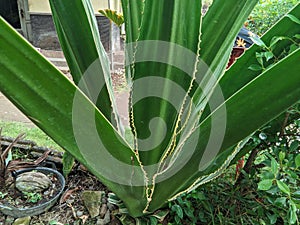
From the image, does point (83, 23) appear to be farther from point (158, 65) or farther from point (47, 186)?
point (47, 186)

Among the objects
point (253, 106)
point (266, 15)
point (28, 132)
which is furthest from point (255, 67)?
point (266, 15)

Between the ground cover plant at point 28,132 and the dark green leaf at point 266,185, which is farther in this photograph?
the ground cover plant at point 28,132

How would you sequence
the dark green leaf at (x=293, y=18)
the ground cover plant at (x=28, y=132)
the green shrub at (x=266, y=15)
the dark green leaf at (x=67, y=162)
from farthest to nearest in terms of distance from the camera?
the green shrub at (x=266, y=15) < the ground cover plant at (x=28, y=132) < the dark green leaf at (x=67, y=162) < the dark green leaf at (x=293, y=18)

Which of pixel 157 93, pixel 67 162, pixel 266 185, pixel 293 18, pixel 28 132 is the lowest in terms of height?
pixel 28 132

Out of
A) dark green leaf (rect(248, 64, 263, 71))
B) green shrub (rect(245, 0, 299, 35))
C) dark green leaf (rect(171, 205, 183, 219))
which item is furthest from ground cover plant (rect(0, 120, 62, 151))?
green shrub (rect(245, 0, 299, 35))

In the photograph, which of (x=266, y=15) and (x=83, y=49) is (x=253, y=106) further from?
(x=266, y=15)

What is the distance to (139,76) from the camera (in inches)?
22.4

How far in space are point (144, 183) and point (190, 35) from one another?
0.32 meters

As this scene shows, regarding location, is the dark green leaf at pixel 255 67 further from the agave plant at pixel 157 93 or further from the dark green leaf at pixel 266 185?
the dark green leaf at pixel 266 185

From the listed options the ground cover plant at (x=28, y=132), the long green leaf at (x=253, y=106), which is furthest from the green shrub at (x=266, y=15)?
the long green leaf at (x=253, y=106)

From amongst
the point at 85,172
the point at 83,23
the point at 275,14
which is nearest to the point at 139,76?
the point at 83,23

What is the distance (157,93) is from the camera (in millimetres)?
579

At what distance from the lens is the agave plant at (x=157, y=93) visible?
44 centimetres

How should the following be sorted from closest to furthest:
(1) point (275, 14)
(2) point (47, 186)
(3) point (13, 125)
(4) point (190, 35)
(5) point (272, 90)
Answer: (5) point (272, 90), (4) point (190, 35), (2) point (47, 186), (3) point (13, 125), (1) point (275, 14)
